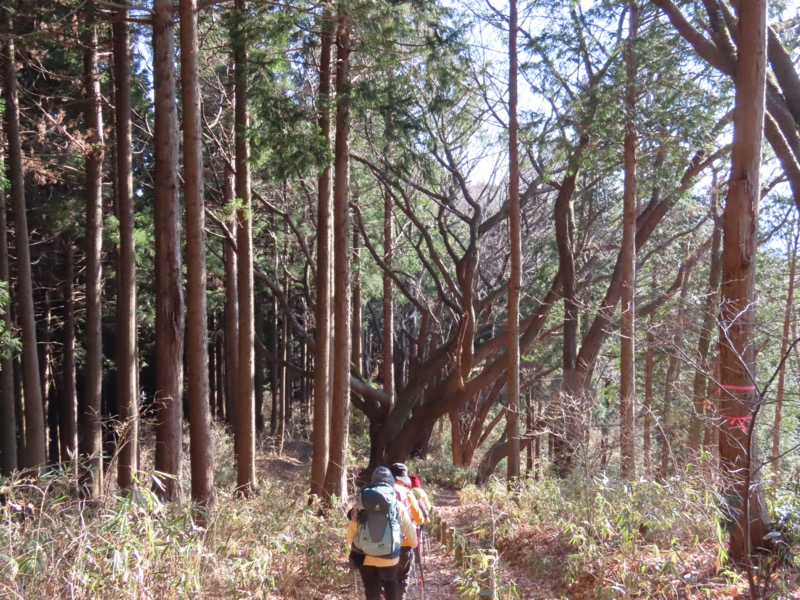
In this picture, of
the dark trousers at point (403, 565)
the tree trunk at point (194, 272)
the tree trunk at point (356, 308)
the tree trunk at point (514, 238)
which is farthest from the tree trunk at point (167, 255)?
the tree trunk at point (356, 308)

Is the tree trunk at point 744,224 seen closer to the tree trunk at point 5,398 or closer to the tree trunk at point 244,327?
the tree trunk at point 244,327

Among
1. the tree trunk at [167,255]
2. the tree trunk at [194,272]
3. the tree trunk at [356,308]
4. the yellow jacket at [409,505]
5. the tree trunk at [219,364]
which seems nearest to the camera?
the yellow jacket at [409,505]

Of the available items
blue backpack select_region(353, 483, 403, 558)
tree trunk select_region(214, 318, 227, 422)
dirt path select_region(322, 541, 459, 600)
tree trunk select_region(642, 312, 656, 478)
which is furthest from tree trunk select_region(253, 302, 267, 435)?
blue backpack select_region(353, 483, 403, 558)

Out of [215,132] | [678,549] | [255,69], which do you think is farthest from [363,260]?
[678,549]

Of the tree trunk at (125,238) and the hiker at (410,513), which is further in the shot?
the tree trunk at (125,238)

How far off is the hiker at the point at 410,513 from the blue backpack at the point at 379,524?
400 mm

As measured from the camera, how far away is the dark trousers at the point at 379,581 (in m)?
5.90

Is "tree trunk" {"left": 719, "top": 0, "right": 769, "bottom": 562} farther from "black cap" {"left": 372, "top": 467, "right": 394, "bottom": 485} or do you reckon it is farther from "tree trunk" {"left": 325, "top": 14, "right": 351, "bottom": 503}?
"tree trunk" {"left": 325, "top": 14, "right": 351, "bottom": 503}

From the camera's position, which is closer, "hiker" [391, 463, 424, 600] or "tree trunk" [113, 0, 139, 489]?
"hiker" [391, 463, 424, 600]

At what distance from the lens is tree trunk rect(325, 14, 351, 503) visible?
11656mm

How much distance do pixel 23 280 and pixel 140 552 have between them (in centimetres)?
961

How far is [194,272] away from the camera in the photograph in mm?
8961

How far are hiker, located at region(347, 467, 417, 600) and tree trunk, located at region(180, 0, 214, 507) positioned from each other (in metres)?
3.64

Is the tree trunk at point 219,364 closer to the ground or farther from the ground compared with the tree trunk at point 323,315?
closer to the ground
